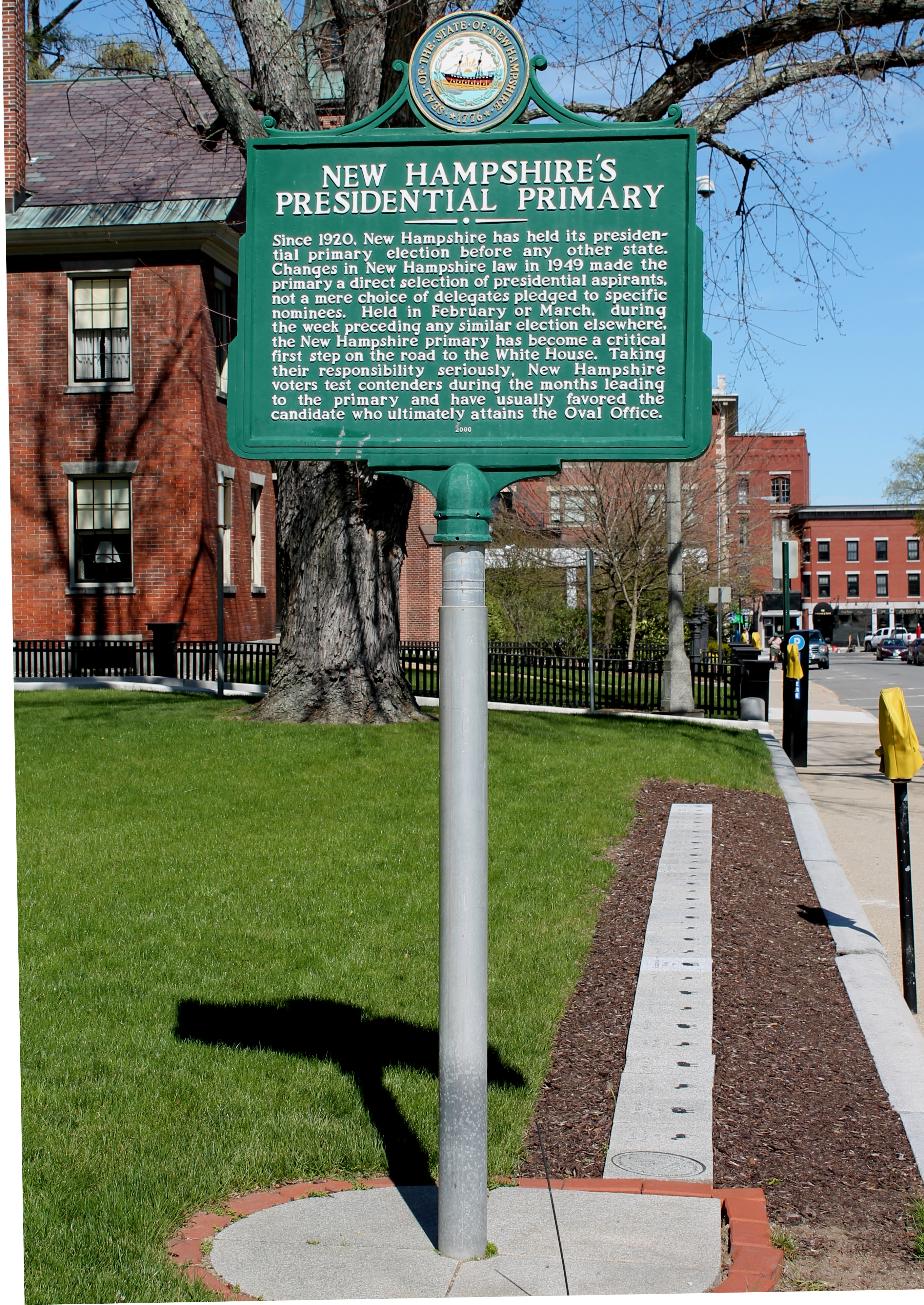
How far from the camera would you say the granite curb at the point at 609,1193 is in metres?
4.07

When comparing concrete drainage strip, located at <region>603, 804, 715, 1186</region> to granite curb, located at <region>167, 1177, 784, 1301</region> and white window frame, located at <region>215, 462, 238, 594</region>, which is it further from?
white window frame, located at <region>215, 462, 238, 594</region>

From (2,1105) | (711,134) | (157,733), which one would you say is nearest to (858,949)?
(2,1105)

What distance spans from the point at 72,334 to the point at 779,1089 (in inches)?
1021

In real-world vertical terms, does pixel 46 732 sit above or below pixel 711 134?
below

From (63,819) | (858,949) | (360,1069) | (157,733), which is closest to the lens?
(360,1069)

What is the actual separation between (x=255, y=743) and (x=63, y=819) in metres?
4.24

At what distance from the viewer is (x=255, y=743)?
15180 millimetres

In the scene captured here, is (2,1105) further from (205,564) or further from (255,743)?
(205,564)

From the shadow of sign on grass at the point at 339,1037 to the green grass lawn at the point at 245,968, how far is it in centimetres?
2

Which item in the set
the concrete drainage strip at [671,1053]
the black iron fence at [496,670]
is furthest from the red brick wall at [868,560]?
the concrete drainage strip at [671,1053]

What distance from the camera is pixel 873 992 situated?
7.36 metres

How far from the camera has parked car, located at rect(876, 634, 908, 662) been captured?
8469cm

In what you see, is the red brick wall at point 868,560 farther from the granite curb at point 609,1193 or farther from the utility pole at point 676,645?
the granite curb at point 609,1193

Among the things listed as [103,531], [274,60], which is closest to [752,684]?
[274,60]
